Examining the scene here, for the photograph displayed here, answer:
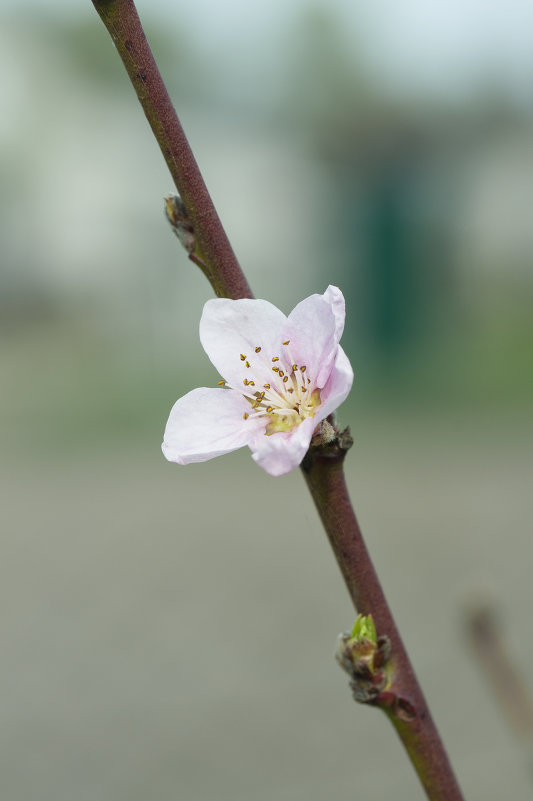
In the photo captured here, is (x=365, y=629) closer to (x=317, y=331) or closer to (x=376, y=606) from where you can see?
(x=376, y=606)

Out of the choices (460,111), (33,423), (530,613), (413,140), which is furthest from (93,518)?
(460,111)

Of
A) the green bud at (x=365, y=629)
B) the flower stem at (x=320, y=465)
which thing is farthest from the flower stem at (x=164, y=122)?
the green bud at (x=365, y=629)

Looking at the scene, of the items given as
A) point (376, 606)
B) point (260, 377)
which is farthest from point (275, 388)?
point (376, 606)

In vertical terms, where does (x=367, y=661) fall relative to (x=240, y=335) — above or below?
below

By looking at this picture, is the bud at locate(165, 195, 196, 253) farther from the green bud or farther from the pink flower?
the green bud

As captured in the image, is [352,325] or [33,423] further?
[33,423]

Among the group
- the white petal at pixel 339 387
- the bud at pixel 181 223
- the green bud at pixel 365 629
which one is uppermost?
the bud at pixel 181 223

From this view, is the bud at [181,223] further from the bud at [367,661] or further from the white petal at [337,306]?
the bud at [367,661]

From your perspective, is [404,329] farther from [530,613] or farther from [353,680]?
[353,680]
